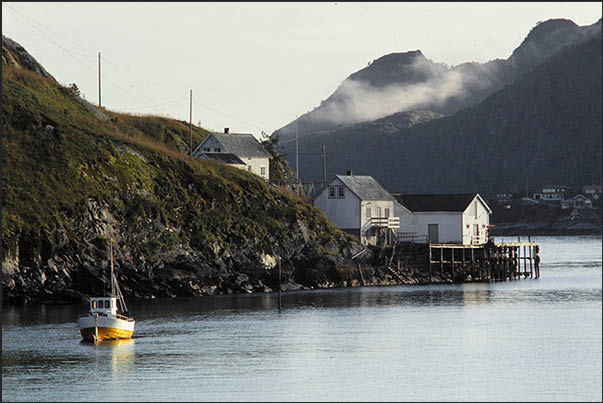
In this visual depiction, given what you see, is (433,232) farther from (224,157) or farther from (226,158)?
(224,157)

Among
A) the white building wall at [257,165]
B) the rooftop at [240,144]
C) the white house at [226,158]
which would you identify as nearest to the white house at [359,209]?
the white house at [226,158]

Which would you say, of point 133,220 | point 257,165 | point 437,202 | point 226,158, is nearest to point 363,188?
point 437,202

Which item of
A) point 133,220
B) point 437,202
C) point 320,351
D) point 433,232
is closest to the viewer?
point 320,351

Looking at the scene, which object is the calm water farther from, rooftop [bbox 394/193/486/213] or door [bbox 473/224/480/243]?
door [bbox 473/224/480/243]

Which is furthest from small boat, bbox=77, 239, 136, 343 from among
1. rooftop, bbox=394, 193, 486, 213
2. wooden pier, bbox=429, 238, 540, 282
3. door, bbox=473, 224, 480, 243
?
door, bbox=473, 224, 480, 243

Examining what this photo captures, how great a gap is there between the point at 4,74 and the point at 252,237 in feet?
124

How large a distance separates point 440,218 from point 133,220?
131 ft

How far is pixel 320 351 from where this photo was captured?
6488 centimetres

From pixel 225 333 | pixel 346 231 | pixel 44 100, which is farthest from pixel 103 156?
pixel 225 333

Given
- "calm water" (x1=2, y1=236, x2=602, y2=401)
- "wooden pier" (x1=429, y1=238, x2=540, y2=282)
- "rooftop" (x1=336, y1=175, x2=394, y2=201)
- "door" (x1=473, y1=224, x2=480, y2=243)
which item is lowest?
"calm water" (x1=2, y1=236, x2=602, y2=401)

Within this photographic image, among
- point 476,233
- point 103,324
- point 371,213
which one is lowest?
point 103,324

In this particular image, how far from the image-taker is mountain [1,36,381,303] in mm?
89438

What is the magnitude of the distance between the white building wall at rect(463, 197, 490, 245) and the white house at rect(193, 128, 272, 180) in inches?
1042

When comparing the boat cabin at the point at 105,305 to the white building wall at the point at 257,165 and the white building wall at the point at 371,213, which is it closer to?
the white building wall at the point at 371,213
